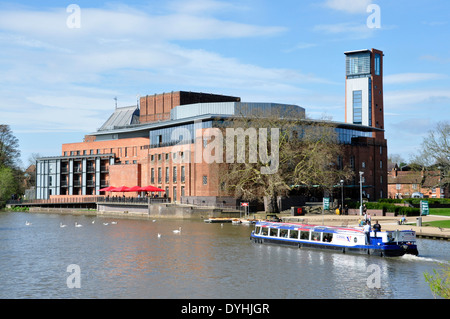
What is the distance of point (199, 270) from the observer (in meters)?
36.3

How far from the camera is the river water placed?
29859 millimetres

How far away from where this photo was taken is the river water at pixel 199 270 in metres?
29.9

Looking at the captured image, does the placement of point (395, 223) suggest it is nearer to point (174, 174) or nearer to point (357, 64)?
point (174, 174)

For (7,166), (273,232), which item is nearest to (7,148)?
(7,166)

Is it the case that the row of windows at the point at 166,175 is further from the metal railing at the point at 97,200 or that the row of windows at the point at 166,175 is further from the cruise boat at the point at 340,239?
the cruise boat at the point at 340,239

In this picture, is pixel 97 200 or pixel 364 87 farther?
pixel 364 87

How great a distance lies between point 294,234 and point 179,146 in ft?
161

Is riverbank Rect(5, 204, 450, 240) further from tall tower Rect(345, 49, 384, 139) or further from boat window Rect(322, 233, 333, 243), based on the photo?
tall tower Rect(345, 49, 384, 139)

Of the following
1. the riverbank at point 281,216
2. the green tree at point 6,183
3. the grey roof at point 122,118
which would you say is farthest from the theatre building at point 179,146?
the green tree at point 6,183

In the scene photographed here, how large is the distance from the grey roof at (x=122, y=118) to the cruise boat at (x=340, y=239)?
8163 cm

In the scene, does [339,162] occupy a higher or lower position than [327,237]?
higher

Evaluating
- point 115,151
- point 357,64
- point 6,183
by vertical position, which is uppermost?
point 357,64
